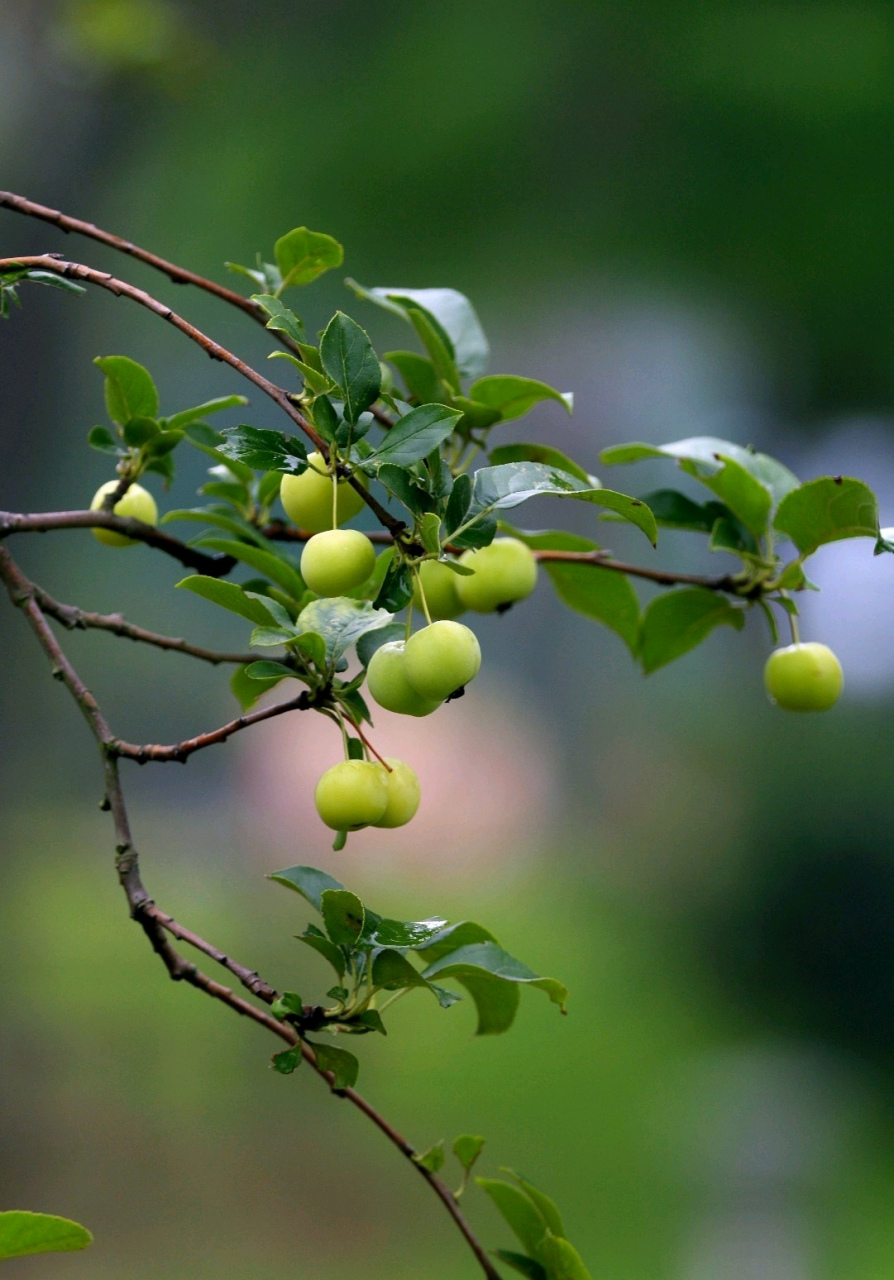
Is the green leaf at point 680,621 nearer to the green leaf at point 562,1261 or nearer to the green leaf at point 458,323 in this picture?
the green leaf at point 458,323

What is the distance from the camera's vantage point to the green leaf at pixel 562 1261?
36 centimetres

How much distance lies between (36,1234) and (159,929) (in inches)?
3.3

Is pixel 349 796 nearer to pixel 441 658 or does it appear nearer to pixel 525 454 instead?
pixel 441 658

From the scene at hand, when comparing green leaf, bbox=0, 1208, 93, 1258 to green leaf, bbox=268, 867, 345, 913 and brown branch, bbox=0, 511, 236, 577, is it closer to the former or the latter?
green leaf, bbox=268, 867, 345, 913

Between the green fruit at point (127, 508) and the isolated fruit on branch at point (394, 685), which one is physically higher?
the green fruit at point (127, 508)

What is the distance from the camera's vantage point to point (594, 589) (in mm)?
525

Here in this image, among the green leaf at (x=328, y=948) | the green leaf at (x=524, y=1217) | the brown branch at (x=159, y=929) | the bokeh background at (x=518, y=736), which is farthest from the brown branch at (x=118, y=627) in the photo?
the bokeh background at (x=518, y=736)

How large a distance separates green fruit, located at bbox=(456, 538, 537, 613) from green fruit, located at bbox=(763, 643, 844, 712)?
11 centimetres

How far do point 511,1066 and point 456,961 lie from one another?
1422 mm

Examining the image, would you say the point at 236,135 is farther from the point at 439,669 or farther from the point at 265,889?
the point at 439,669

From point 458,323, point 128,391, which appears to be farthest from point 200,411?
point 458,323

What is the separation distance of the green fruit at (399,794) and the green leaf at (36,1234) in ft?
0.44

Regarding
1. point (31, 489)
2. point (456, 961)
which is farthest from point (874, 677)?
point (456, 961)

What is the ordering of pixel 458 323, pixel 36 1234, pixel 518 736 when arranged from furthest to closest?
pixel 518 736
pixel 458 323
pixel 36 1234
